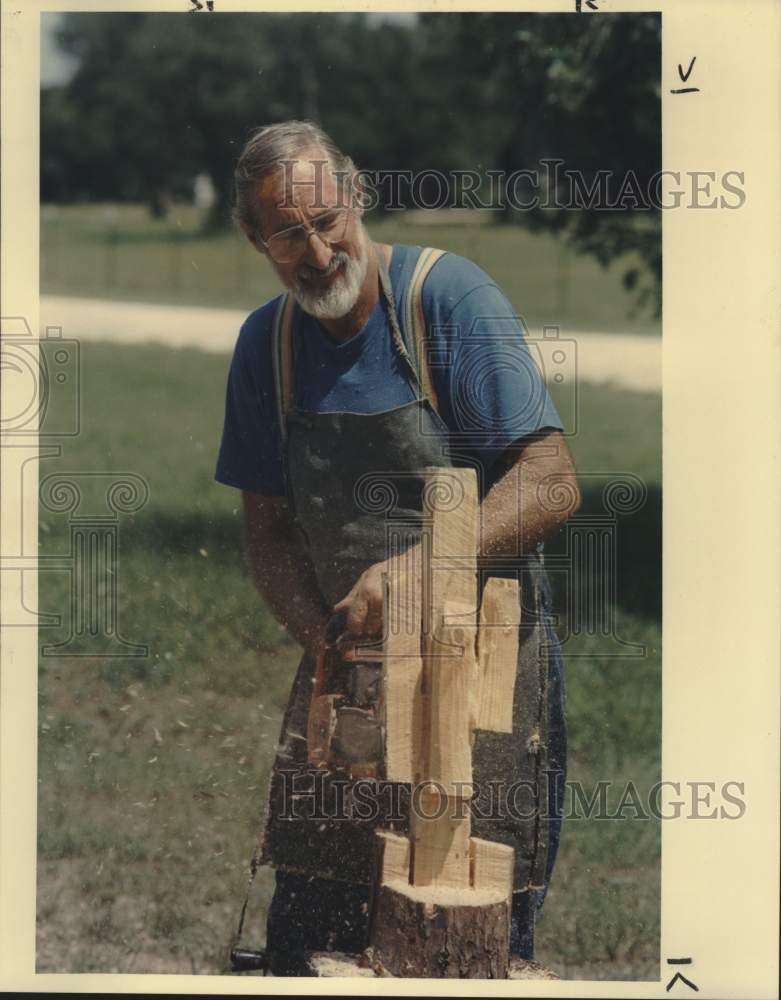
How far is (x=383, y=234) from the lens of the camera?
445 cm

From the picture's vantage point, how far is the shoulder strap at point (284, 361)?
400cm

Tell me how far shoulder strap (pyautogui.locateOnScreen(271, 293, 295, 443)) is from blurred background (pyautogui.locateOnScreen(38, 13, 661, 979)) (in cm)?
43

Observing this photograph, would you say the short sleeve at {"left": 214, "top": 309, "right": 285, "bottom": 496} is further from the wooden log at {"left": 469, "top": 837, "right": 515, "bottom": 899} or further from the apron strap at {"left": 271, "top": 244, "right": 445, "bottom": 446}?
the wooden log at {"left": 469, "top": 837, "right": 515, "bottom": 899}

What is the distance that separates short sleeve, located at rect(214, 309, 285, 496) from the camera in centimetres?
404

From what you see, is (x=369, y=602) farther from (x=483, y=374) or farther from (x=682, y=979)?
(x=682, y=979)

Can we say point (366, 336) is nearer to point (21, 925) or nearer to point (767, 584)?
point (767, 584)

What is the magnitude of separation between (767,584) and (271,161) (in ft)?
5.43

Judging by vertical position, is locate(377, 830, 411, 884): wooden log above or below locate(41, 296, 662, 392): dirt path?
below

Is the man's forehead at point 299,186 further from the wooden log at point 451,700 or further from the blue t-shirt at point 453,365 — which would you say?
the wooden log at point 451,700

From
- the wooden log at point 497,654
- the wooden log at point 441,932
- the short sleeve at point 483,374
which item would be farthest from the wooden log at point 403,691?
the short sleeve at point 483,374

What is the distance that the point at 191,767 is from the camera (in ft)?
16.5

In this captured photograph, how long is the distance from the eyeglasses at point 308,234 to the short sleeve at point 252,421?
19cm

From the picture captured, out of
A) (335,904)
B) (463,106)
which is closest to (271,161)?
(335,904)

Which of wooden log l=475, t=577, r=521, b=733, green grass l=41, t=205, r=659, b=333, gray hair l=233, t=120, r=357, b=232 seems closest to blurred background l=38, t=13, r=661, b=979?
gray hair l=233, t=120, r=357, b=232
